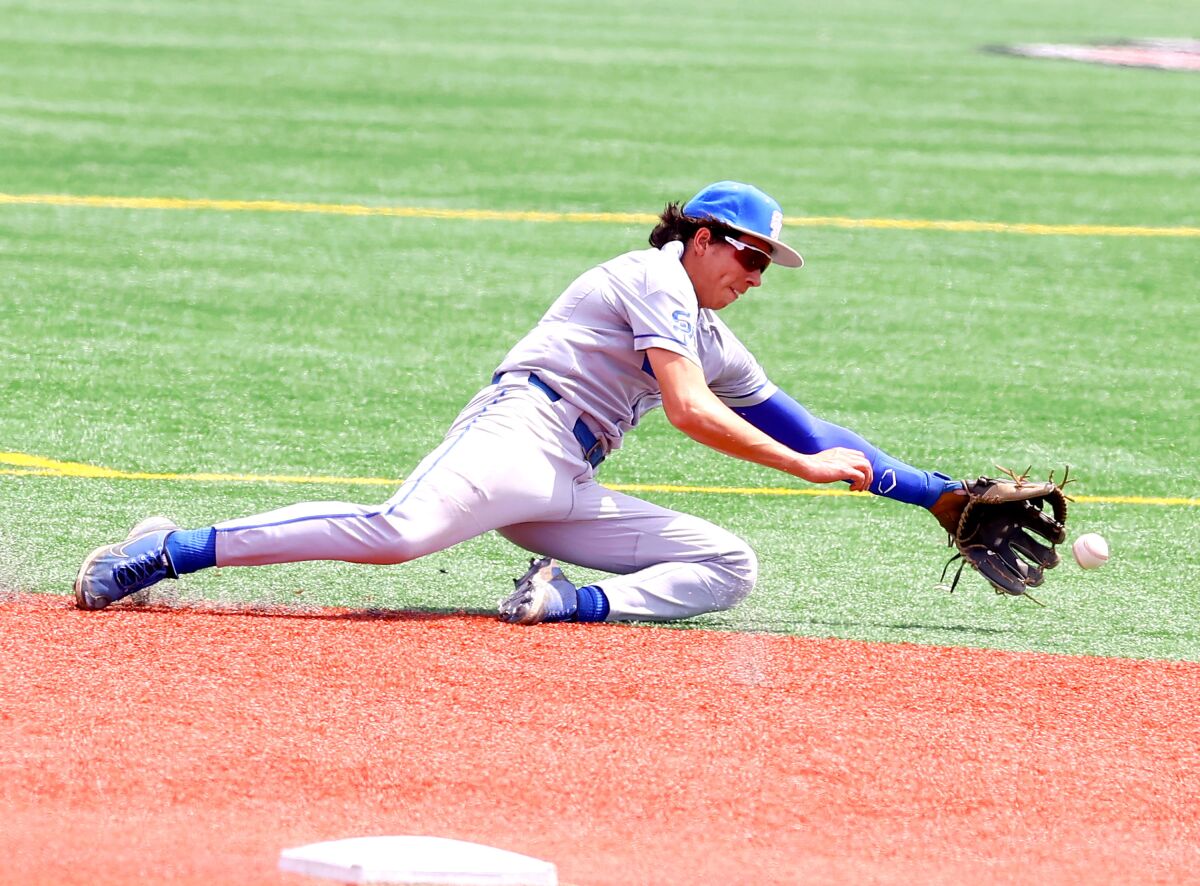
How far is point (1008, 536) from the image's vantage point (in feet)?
19.4

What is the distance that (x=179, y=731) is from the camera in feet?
14.6

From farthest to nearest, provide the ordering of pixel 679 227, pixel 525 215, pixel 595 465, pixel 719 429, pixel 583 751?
pixel 525 215
pixel 595 465
pixel 679 227
pixel 719 429
pixel 583 751

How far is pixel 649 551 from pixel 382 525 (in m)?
0.88

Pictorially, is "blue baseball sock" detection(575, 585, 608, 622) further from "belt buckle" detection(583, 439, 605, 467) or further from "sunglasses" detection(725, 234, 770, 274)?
"sunglasses" detection(725, 234, 770, 274)

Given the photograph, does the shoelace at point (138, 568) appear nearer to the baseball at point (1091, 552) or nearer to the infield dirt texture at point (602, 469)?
the infield dirt texture at point (602, 469)

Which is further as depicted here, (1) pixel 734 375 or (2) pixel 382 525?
(1) pixel 734 375

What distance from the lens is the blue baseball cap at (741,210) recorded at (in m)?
5.48

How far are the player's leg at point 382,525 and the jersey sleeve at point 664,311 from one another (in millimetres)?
454

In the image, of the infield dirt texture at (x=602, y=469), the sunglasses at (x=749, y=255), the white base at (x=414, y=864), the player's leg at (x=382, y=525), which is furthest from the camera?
the sunglasses at (x=749, y=255)

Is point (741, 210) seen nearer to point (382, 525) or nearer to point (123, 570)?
point (382, 525)

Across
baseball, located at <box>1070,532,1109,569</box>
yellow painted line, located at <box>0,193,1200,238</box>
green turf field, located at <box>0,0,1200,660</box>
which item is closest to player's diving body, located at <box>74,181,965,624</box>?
green turf field, located at <box>0,0,1200,660</box>

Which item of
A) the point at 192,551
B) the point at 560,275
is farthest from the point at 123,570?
the point at 560,275

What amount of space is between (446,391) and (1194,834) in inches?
203

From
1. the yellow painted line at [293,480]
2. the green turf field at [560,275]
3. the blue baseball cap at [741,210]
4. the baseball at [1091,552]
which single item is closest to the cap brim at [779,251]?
the blue baseball cap at [741,210]
